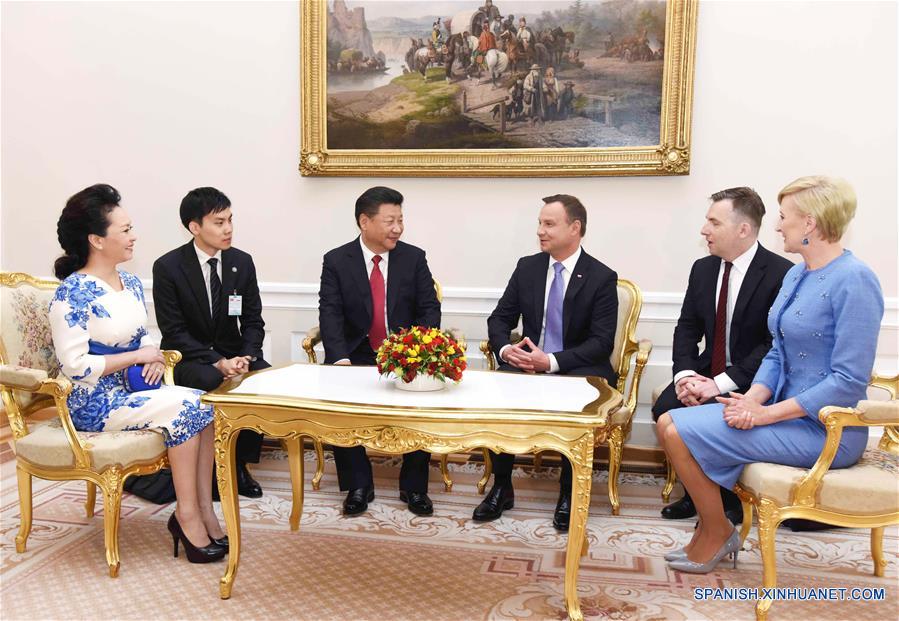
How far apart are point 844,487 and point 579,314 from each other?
1.79m

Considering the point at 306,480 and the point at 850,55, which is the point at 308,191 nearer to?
the point at 306,480

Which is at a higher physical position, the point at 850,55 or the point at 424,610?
the point at 850,55

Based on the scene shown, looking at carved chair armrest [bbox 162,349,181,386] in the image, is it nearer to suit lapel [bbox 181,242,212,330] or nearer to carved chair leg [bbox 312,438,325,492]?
suit lapel [bbox 181,242,212,330]

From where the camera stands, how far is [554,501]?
173 inches

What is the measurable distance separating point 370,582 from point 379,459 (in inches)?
71.4

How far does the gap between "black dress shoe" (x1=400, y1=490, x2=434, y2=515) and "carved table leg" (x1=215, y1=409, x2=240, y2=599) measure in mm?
1176

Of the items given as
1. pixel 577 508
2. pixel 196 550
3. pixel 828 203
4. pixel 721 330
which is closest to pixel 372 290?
pixel 196 550

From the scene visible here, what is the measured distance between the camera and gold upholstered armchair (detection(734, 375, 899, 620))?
284cm

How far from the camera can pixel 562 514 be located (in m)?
4.00

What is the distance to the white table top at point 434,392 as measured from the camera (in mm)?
2955

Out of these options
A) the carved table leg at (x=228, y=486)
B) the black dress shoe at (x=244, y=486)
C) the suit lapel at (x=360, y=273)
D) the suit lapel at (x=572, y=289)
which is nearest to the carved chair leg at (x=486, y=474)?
the suit lapel at (x=572, y=289)

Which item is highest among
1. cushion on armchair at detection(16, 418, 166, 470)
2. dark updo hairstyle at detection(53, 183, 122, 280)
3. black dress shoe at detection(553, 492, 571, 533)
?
dark updo hairstyle at detection(53, 183, 122, 280)

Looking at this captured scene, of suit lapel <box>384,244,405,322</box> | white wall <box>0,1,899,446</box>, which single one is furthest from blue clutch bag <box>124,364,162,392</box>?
white wall <box>0,1,899,446</box>

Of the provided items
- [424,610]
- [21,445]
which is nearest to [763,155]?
[424,610]
